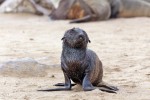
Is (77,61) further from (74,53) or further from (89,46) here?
(89,46)

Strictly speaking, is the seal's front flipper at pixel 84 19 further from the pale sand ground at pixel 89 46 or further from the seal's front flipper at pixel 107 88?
the seal's front flipper at pixel 107 88

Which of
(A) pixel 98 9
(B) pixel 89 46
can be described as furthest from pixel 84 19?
(B) pixel 89 46

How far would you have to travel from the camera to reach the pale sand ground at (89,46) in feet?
11.0

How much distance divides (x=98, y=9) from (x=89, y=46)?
377cm

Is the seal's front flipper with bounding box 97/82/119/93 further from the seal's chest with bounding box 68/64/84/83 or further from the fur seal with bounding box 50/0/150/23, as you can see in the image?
the fur seal with bounding box 50/0/150/23

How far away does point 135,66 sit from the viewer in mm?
4773

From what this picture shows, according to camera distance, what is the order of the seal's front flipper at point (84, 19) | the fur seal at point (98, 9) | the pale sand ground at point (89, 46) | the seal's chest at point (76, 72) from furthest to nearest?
1. the fur seal at point (98, 9)
2. the seal's front flipper at point (84, 19)
3. the seal's chest at point (76, 72)
4. the pale sand ground at point (89, 46)

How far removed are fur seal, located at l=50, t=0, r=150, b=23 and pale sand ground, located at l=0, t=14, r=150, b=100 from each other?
0.27 meters

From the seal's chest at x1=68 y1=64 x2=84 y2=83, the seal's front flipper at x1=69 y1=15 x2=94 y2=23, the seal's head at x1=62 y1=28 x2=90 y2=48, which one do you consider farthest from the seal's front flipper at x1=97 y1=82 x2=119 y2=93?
the seal's front flipper at x1=69 y1=15 x2=94 y2=23

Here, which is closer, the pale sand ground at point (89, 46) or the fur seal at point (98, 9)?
the pale sand ground at point (89, 46)

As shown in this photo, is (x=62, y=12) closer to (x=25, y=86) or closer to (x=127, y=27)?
(x=127, y=27)

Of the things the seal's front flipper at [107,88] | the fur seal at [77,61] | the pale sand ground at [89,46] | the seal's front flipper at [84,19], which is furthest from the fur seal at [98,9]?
the fur seal at [77,61]

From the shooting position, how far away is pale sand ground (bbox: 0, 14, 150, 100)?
11.0 ft

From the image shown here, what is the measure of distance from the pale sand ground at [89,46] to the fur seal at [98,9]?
0.27 m
